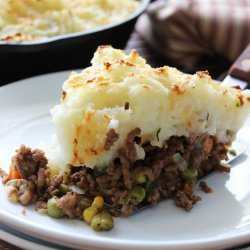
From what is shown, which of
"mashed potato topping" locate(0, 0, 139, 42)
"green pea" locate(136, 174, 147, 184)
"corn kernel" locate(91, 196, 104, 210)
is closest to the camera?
"corn kernel" locate(91, 196, 104, 210)

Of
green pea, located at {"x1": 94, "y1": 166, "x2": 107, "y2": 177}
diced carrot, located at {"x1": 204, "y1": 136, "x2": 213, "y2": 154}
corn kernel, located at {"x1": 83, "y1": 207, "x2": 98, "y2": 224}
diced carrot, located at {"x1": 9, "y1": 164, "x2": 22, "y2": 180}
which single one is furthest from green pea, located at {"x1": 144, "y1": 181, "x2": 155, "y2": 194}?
diced carrot, located at {"x1": 9, "y1": 164, "x2": 22, "y2": 180}

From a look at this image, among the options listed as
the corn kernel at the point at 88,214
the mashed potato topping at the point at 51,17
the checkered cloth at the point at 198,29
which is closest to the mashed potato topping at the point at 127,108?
the corn kernel at the point at 88,214

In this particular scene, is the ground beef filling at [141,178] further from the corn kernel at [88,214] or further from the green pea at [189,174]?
the corn kernel at [88,214]

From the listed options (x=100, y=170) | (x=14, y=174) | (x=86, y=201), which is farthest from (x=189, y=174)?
(x=14, y=174)

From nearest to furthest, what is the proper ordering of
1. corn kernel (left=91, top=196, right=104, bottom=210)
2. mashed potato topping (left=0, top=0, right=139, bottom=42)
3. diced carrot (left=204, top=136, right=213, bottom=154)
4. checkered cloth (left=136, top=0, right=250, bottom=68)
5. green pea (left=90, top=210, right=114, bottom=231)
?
green pea (left=90, top=210, right=114, bottom=231), corn kernel (left=91, top=196, right=104, bottom=210), diced carrot (left=204, top=136, right=213, bottom=154), mashed potato topping (left=0, top=0, right=139, bottom=42), checkered cloth (left=136, top=0, right=250, bottom=68)

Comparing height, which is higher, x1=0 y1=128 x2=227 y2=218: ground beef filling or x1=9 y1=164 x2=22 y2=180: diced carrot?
x1=0 y1=128 x2=227 y2=218: ground beef filling

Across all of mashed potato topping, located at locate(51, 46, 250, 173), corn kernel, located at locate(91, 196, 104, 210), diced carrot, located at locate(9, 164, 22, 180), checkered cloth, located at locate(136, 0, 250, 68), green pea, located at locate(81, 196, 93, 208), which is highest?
mashed potato topping, located at locate(51, 46, 250, 173)

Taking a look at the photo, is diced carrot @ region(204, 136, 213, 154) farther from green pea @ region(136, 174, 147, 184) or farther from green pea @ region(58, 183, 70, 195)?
green pea @ region(58, 183, 70, 195)
